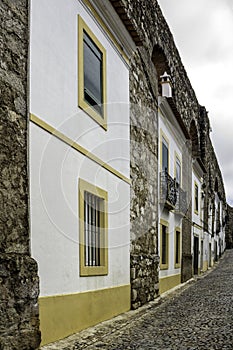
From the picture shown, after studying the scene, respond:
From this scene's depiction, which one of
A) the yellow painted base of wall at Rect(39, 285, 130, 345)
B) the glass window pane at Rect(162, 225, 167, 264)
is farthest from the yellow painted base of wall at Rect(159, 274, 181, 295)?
the yellow painted base of wall at Rect(39, 285, 130, 345)

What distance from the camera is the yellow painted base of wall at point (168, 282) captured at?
12197 millimetres

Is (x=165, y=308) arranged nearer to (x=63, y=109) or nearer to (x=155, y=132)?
(x=155, y=132)

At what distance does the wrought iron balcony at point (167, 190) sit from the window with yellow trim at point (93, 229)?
4.85m

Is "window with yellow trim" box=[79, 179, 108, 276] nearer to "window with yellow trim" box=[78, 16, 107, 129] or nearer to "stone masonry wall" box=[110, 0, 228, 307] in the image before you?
"window with yellow trim" box=[78, 16, 107, 129]

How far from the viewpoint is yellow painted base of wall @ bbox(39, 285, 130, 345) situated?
537 cm

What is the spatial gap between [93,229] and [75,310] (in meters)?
1.41

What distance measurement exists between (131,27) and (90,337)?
5044 mm

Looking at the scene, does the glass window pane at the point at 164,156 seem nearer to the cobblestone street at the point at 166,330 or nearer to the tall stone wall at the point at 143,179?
the tall stone wall at the point at 143,179

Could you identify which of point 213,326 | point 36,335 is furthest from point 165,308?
point 36,335

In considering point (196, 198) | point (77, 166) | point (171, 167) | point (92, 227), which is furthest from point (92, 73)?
point (196, 198)

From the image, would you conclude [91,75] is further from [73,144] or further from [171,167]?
[171,167]

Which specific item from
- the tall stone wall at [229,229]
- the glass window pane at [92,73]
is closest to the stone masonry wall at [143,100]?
the glass window pane at [92,73]

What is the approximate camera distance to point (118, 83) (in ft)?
27.9

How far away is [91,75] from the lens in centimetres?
730
